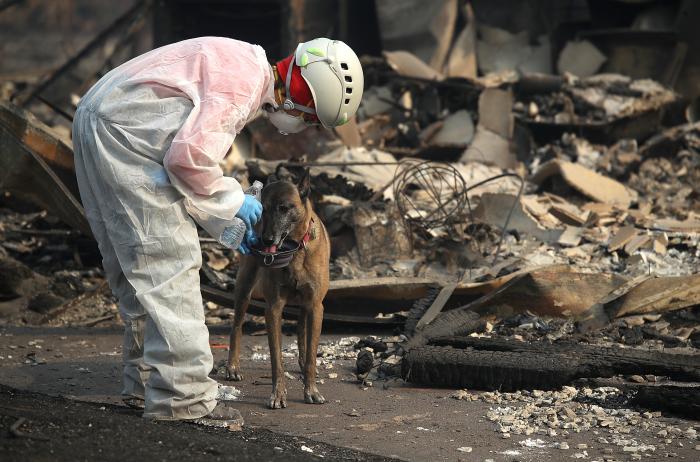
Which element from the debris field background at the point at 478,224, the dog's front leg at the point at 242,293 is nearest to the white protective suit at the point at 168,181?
the debris field background at the point at 478,224

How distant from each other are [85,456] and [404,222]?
6.35m

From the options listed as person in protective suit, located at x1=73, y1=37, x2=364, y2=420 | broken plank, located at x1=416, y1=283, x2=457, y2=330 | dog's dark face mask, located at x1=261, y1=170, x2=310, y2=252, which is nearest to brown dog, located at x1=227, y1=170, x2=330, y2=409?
dog's dark face mask, located at x1=261, y1=170, x2=310, y2=252

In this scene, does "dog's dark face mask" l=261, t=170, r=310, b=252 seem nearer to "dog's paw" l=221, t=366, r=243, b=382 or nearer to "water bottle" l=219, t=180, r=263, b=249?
"water bottle" l=219, t=180, r=263, b=249

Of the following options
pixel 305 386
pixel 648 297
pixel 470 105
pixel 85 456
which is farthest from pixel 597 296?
pixel 470 105

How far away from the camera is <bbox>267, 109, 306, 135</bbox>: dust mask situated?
234 inches

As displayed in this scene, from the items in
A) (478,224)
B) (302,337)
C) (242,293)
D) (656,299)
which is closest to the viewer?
(302,337)

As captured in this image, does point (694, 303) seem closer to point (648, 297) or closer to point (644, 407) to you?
point (648, 297)

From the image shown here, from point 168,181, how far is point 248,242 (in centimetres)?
87

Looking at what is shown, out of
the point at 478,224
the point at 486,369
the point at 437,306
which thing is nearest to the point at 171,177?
the point at 486,369

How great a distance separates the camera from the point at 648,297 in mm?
8617

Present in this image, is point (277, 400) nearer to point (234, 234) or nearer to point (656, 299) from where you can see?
point (234, 234)

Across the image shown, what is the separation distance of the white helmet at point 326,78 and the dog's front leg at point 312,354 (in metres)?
1.47

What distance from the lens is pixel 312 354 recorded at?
678cm

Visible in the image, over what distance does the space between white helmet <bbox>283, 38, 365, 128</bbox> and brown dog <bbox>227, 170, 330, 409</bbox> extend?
0.85 meters
